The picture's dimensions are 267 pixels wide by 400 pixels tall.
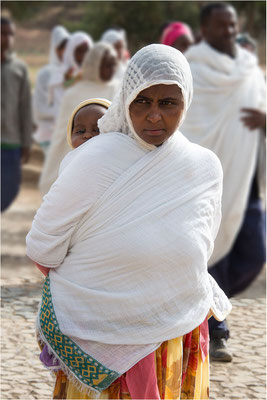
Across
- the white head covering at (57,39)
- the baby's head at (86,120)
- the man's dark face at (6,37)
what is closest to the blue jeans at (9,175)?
the man's dark face at (6,37)

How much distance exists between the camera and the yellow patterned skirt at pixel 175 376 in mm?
3160

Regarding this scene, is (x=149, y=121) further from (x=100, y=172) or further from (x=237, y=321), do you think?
(x=237, y=321)

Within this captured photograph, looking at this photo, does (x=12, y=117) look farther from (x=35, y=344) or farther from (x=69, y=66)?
(x=35, y=344)

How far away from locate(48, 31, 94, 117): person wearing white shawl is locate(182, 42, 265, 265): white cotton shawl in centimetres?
421

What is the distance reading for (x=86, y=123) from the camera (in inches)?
147

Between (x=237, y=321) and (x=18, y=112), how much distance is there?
146 inches

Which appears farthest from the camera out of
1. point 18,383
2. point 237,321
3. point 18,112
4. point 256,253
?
point 18,112

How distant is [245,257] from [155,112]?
9.84 ft

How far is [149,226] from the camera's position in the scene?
119 inches

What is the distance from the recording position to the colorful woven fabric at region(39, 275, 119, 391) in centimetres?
310

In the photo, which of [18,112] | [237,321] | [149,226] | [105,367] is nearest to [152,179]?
[149,226]

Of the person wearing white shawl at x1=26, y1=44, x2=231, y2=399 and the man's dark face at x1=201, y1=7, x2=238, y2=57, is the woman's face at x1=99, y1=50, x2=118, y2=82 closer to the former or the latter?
the man's dark face at x1=201, y1=7, x2=238, y2=57

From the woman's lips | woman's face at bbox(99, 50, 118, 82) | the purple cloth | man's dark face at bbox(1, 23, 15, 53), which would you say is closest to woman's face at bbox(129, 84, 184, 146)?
the woman's lips

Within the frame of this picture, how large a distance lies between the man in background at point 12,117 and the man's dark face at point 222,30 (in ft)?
9.82
